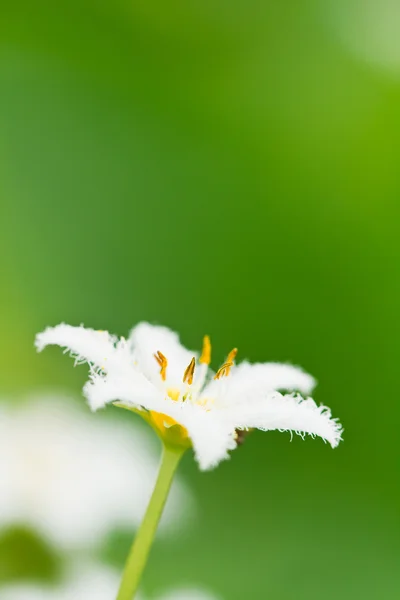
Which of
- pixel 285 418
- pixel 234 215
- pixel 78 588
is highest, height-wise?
pixel 234 215

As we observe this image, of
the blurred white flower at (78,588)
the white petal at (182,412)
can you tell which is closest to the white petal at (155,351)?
the white petal at (182,412)

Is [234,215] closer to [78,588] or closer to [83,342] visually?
[78,588]

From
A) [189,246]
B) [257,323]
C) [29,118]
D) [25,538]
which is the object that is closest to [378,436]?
[257,323]

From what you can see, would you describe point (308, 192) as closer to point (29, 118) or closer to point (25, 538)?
point (29, 118)

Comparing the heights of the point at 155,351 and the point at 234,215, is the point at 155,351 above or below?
below

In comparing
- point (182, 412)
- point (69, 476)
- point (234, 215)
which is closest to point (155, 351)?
point (182, 412)

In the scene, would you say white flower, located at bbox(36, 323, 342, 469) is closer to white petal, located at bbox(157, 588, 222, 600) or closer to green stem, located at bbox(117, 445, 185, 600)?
green stem, located at bbox(117, 445, 185, 600)
